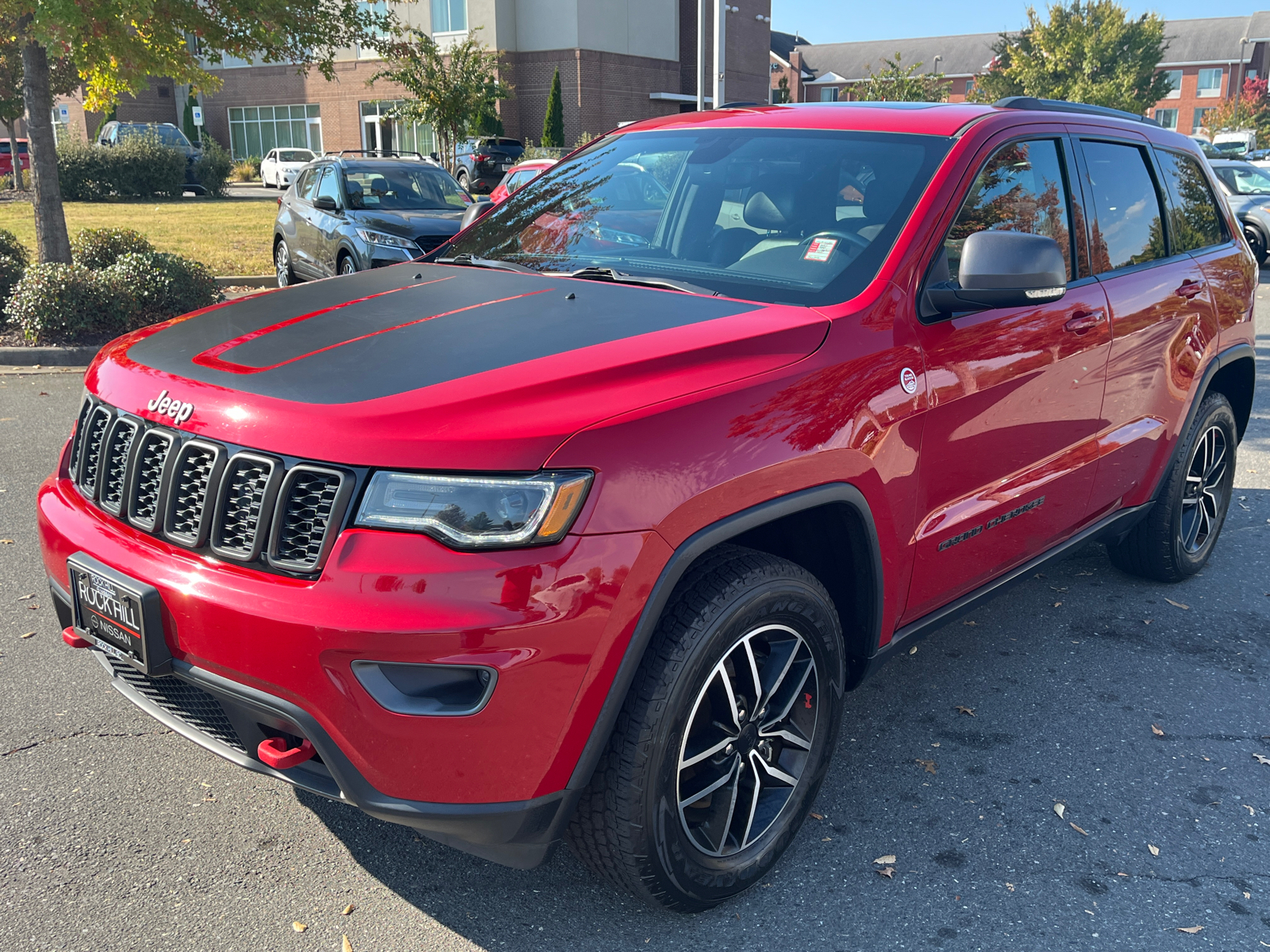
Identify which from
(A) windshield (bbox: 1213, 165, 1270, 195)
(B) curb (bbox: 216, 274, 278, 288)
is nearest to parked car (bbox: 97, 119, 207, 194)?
(B) curb (bbox: 216, 274, 278, 288)

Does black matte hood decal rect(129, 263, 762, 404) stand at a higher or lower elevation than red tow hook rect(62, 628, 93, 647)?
higher

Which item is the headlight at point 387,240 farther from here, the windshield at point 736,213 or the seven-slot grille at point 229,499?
the seven-slot grille at point 229,499

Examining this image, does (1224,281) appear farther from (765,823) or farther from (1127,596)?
(765,823)

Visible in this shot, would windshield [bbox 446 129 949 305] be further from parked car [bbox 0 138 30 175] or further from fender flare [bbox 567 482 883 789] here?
parked car [bbox 0 138 30 175]

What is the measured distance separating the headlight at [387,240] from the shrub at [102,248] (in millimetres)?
2148

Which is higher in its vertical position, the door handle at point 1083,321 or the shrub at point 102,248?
the shrub at point 102,248

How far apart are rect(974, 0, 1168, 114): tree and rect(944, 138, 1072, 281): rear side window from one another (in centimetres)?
4894

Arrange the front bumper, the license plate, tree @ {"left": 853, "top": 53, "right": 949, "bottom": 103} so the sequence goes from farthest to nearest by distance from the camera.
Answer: tree @ {"left": 853, "top": 53, "right": 949, "bottom": 103} → the license plate → the front bumper

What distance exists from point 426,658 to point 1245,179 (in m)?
21.3

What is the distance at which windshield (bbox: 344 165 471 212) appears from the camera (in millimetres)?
11883

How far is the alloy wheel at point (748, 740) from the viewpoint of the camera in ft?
8.26

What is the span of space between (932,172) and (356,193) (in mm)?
9881

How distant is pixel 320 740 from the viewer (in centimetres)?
212

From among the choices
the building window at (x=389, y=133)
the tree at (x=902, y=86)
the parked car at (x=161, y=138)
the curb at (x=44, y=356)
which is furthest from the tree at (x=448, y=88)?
the curb at (x=44, y=356)
